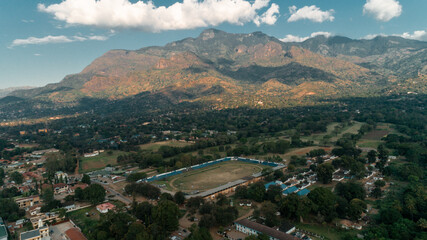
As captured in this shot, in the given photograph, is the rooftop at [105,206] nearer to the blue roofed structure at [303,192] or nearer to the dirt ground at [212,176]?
the dirt ground at [212,176]

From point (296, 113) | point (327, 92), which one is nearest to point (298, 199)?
point (296, 113)

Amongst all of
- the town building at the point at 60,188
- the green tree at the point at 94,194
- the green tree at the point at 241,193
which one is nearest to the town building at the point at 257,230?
the green tree at the point at 241,193

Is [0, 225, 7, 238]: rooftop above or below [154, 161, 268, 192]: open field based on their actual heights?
above

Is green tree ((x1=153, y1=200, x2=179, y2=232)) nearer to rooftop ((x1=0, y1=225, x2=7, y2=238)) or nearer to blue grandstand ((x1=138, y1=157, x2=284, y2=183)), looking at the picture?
rooftop ((x1=0, y1=225, x2=7, y2=238))

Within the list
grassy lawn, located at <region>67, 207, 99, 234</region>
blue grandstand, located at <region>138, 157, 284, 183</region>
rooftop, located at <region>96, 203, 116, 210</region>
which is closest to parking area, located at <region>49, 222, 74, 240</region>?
grassy lawn, located at <region>67, 207, 99, 234</region>

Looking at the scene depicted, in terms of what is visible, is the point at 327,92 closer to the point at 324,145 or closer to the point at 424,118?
the point at 424,118

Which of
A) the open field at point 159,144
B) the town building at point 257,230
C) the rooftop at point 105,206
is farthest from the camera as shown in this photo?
the open field at point 159,144
